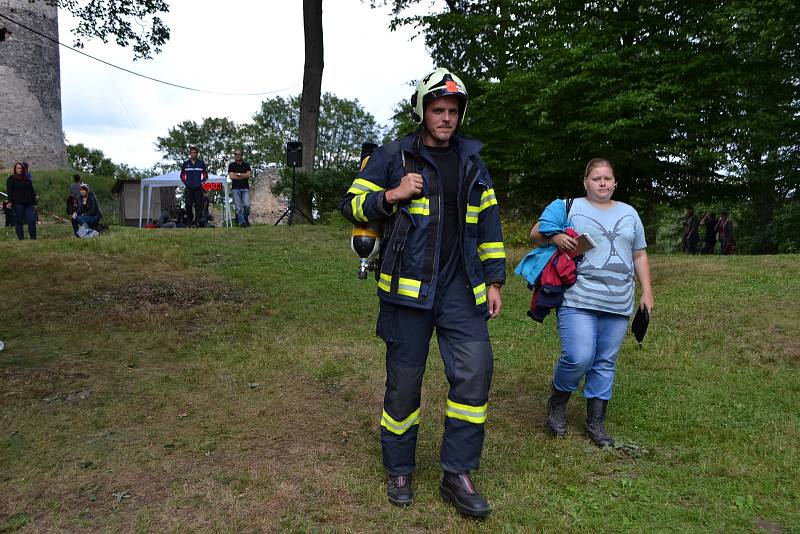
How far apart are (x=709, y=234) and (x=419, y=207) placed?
67.1ft

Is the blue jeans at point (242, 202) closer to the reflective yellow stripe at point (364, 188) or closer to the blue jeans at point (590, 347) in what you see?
the blue jeans at point (590, 347)

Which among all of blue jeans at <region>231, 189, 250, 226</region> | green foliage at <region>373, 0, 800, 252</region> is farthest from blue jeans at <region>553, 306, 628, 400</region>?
blue jeans at <region>231, 189, 250, 226</region>

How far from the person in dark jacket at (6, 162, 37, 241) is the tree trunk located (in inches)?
249

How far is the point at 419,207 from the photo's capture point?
3.26m

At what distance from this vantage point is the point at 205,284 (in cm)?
1013

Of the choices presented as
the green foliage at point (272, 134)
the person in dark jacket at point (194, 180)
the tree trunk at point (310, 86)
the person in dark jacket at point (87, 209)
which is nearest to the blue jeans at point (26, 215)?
the person in dark jacket at point (87, 209)

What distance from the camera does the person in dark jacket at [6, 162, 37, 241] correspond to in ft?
49.3

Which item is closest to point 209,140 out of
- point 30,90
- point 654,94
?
point 30,90

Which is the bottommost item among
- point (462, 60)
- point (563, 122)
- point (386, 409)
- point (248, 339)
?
point (248, 339)

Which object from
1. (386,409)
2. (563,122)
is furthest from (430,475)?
(563,122)

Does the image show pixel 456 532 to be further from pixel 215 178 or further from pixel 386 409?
pixel 215 178

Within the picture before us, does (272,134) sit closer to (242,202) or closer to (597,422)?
(242,202)

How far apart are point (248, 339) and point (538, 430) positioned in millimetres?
3899

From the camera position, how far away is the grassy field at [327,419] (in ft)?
10.7
